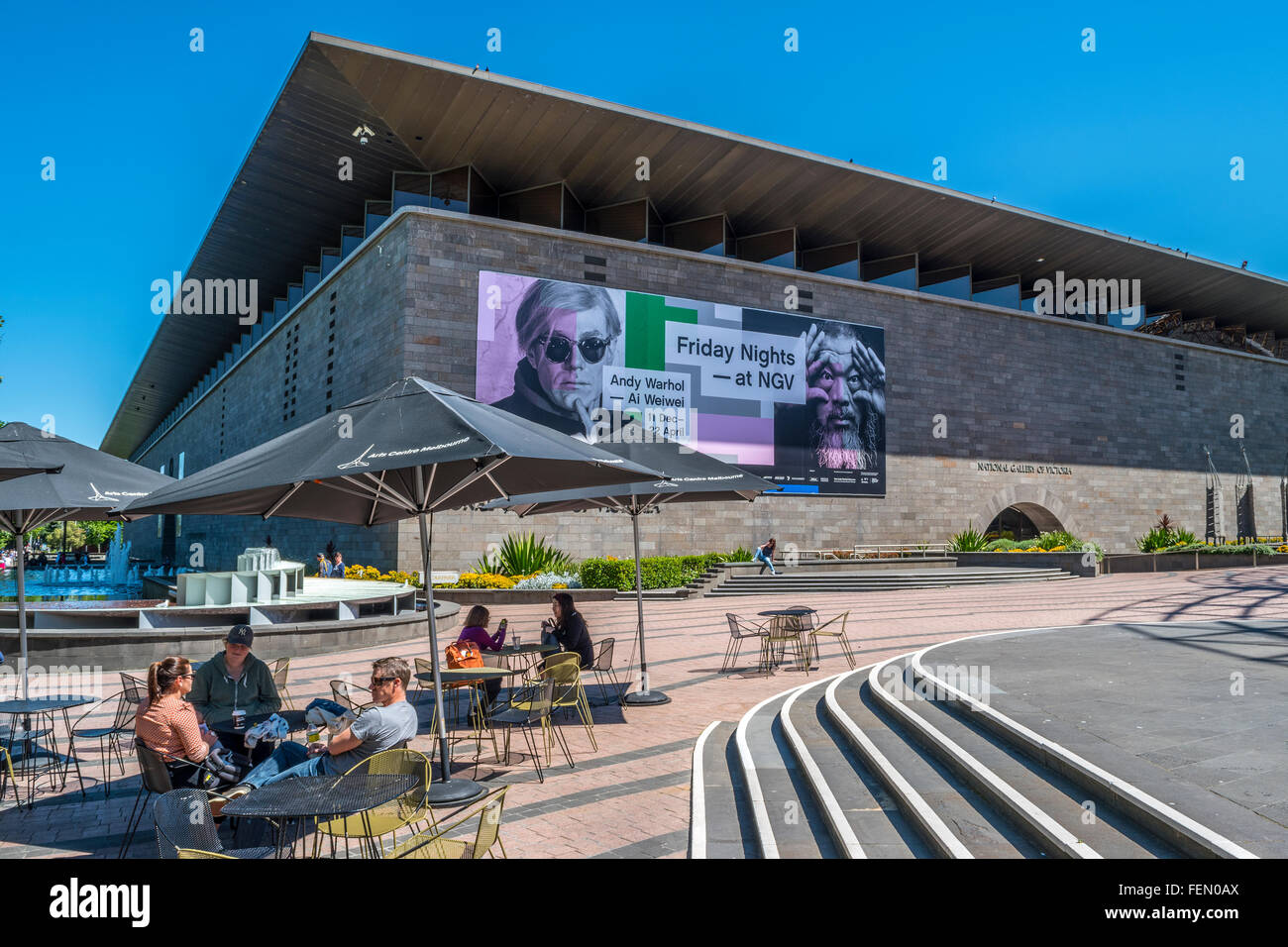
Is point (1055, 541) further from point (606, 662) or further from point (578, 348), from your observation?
point (606, 662)

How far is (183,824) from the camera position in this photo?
3482 mm

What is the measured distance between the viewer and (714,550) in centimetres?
2530

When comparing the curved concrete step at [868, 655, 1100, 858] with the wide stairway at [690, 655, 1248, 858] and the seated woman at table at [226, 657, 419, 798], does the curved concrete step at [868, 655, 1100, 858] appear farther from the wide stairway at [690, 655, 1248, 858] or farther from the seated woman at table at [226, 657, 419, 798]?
the seated woman at table at [226, 657, 419, 798]

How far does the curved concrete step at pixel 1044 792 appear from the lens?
12.1ft

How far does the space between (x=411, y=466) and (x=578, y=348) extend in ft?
61.4

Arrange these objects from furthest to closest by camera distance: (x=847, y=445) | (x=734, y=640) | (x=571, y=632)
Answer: (x=847, y=445) < (x=734, y=640) < (x=571, y=632)

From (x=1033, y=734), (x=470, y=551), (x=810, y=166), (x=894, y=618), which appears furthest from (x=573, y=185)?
(x=1033, y=734)

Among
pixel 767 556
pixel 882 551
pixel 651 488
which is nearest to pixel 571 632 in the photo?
pixel 651 488

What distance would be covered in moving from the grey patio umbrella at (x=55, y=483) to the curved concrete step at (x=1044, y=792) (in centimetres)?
687

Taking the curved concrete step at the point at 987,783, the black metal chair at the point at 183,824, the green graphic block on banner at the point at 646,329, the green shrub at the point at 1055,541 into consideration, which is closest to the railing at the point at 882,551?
the green shrub at the point at 1055,541

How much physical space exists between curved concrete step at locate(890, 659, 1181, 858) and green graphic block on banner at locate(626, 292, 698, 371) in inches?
719

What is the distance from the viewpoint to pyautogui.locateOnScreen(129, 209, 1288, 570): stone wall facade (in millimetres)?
22453
